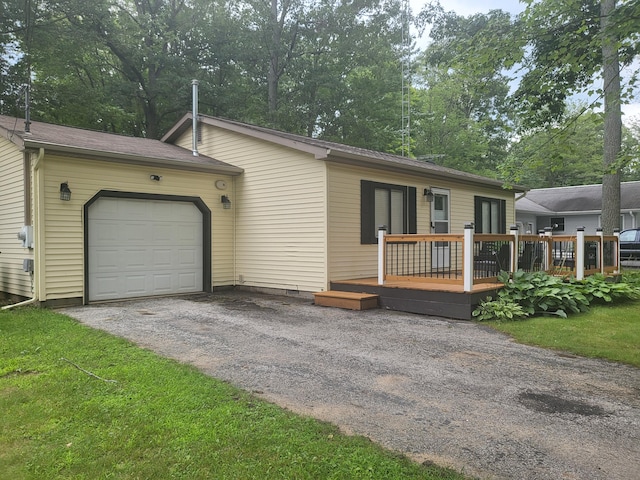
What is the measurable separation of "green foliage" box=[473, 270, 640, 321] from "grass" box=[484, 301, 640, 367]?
0.20 m

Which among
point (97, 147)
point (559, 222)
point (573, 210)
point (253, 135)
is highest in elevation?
point (253, 135)

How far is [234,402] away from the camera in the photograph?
3143 mm

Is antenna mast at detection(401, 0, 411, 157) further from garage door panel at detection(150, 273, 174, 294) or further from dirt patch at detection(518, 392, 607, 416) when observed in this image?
dirt patch at detection(518, 392, 607, 416)

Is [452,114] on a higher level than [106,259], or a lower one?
higher

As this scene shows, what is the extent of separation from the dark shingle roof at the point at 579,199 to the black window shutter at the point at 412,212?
1372 cm

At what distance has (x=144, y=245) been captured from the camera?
338 inches

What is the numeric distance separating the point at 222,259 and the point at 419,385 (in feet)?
23.0

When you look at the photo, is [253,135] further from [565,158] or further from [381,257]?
[565,158]

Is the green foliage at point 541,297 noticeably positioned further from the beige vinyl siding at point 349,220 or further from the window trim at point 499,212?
the window trim at point 499,212

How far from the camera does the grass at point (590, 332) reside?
470cm

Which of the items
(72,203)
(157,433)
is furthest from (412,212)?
(157,433)

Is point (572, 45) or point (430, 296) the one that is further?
point (430, 296)

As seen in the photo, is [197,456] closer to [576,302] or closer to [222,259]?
[576,302]

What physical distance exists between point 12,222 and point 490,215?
11803 millimetres
